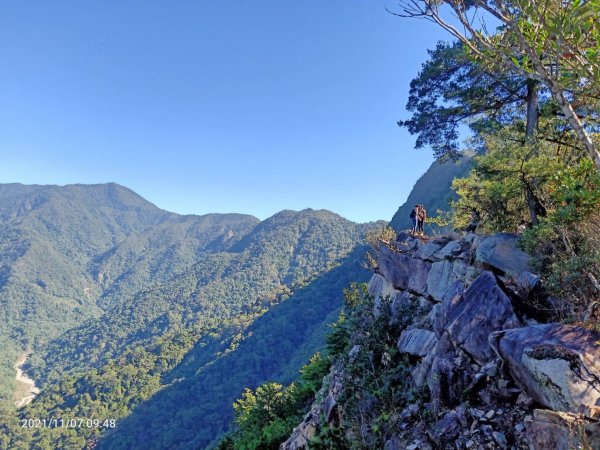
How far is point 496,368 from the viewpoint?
5555mm

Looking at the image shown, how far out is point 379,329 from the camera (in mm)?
9648

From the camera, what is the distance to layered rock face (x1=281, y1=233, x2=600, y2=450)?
4211 millimetres

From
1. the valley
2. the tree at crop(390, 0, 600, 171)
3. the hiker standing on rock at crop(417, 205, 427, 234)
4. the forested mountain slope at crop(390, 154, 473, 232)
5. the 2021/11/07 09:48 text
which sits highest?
the forested mountain slope at crop(390, 154, 473, 232)

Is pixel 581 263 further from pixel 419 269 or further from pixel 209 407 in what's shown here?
pixel 209 407

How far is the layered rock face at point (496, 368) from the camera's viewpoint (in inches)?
166

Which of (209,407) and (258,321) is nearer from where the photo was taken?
(209,407)

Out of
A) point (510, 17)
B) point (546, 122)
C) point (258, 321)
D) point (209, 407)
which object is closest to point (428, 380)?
point (510, 17)

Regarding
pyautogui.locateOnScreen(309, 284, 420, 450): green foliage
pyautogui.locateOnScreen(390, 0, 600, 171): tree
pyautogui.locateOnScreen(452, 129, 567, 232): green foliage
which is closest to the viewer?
pyautogui.locateOnScreen(390, 0, 600, 171): tree

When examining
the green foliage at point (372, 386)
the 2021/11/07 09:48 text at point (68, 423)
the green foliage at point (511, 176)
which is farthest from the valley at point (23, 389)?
the green foliage at point (511, 176)

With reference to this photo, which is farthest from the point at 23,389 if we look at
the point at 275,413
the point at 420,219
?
the point at 420,219

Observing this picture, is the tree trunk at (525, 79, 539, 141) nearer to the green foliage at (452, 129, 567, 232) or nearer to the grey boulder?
the green foliage at (452, 129, 567, 232)

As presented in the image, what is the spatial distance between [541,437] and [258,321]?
123 m

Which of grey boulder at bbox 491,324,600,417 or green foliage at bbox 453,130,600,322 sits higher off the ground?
green foliage at bbox 453,130,600,322

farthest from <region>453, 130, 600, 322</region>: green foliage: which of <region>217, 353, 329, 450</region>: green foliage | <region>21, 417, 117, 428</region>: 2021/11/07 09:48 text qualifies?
<region>21, 417, 117, 428</region>: 2021/11/07 09:48 text
